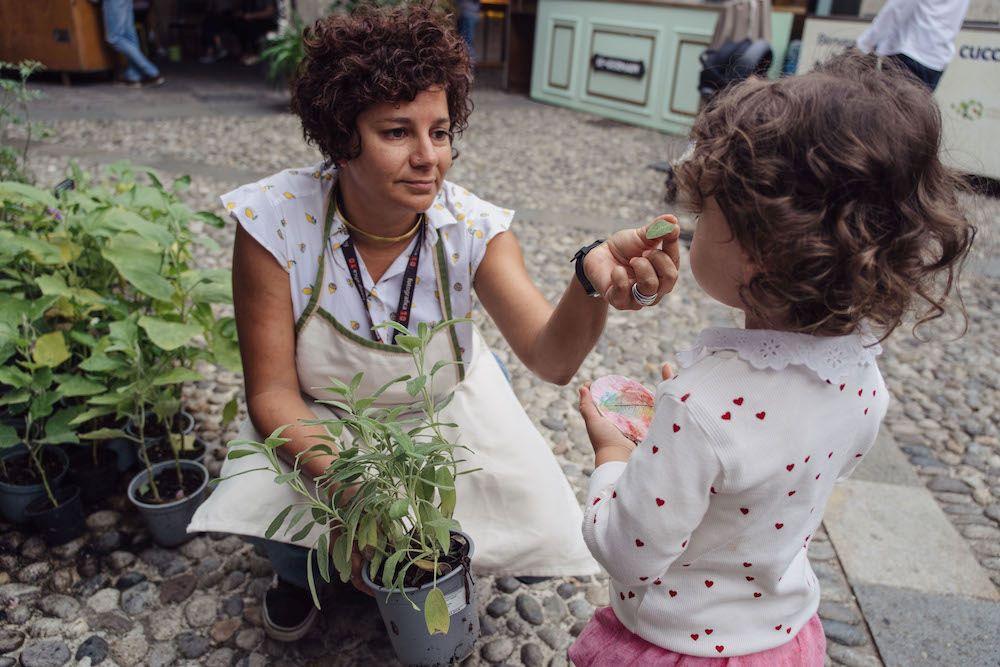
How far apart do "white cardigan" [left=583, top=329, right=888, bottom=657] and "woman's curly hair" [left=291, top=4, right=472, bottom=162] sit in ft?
3.23

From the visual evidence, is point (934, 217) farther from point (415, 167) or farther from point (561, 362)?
point (415, 167)

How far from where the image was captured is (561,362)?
1.71 metres

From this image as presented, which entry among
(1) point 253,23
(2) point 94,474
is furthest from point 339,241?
(1) point 253,23

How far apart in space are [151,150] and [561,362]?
6.08m

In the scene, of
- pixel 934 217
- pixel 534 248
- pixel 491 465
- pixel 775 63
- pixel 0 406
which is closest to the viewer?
pixel 934 217

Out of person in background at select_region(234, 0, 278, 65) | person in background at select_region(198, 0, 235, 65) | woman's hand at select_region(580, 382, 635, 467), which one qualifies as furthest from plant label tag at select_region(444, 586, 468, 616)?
person in background at select_region(198, 0, 235, 65)

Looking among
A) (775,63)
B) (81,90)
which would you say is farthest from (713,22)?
(81,90)

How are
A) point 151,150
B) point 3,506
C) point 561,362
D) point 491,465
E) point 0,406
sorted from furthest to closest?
1. point 151,150
2. point 0,406
3. point 3,506
4. point 491,465
5. point 561,362

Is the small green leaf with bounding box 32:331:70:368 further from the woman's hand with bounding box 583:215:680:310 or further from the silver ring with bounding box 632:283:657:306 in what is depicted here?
the silver ring with bounding box 632:283:657:306

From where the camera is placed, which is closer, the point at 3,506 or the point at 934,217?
the point at 934,217

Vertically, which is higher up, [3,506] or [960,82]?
[960,82]

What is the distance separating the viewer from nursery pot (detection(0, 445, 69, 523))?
215cm

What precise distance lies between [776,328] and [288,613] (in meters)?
1.48

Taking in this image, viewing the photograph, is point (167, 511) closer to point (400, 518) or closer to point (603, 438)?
point (400, 518)
